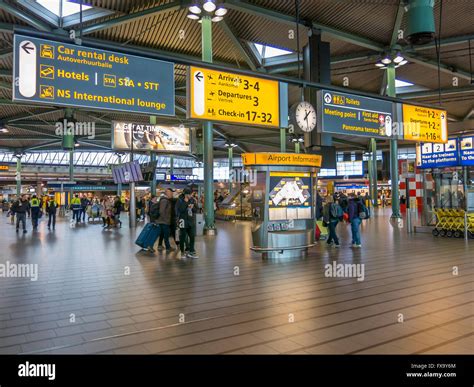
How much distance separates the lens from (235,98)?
7703 mm

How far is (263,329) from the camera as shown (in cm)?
405

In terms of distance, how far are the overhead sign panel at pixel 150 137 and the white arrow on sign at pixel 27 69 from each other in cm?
1626

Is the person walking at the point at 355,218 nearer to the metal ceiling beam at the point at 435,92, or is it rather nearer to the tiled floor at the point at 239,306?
the tiled floor at the point at 239,306

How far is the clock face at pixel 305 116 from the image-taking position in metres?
8.62

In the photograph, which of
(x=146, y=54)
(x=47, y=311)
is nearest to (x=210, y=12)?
(x=146, y=54)

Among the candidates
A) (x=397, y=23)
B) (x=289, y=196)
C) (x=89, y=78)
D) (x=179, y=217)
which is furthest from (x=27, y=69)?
(x=397, y=23)

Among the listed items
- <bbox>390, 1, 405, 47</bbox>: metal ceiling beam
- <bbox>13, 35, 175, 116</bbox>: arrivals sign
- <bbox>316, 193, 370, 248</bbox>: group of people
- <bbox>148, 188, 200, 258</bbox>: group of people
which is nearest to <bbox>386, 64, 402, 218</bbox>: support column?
<bbox>390, 1, 405, 47</bbox>: metal ceiling beam

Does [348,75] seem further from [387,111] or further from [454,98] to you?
[387,111]

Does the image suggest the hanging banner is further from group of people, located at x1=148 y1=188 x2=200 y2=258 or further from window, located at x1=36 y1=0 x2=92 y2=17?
window, located at x1=36 y1=0 x2=92 y2=17

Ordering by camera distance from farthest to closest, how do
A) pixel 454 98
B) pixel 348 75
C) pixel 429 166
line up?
pixel 454 98
pixel 348 75
pixel 429 166

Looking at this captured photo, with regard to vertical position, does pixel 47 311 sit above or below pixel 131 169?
below

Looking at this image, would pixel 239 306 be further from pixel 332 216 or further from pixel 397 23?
pixel 397 23
